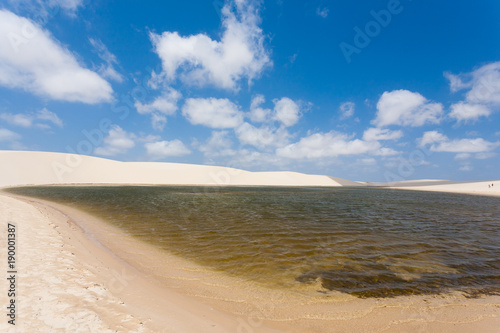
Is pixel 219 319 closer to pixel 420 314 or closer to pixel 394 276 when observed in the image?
pixel 420 314

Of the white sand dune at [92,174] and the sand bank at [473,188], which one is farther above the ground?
the white sand dune at [92,174]

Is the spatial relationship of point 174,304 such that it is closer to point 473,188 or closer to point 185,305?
point 185,305

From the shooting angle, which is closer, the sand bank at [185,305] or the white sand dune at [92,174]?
the sand bank at [185,305]

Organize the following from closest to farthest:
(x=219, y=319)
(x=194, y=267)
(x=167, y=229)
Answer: (x=219, y=319), (x=194, y=267), (x=167, y=229)

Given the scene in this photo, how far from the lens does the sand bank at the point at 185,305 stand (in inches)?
134

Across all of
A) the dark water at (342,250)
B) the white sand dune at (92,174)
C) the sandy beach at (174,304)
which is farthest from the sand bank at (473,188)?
the sandy beach at (174,304)

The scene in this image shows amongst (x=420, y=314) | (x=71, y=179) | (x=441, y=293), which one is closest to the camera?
(x=420, y=314)

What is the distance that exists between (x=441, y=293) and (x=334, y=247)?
336 cm

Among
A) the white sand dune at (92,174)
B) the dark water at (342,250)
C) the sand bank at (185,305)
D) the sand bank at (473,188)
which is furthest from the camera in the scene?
the white sand dune at (92,174)

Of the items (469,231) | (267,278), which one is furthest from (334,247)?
(469,231)

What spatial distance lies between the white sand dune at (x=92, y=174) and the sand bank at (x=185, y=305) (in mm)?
66192

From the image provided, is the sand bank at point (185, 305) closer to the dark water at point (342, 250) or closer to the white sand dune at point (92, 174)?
the dark water at point (342, 250)

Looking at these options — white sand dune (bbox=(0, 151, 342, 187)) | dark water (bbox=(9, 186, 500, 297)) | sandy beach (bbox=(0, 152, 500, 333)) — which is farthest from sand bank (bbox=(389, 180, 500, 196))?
sandy beach (bbox=(0, 152, 500, 333))

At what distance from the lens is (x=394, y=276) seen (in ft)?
19.5
